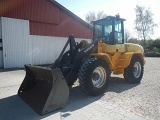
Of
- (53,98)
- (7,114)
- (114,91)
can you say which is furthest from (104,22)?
(7,114)

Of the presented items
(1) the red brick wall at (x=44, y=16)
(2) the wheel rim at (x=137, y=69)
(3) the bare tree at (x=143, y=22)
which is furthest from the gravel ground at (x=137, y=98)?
(3) the bare tree at (x=143, y=22)

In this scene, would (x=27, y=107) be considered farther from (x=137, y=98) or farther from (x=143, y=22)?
(x=143, y=22)

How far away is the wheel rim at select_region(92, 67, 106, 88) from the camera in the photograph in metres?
6.73

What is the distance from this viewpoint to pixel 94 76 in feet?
22.2

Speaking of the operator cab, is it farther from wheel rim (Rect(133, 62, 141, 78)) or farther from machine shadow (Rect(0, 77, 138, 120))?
machine shadow (Rect(0, 77, 138, 120))

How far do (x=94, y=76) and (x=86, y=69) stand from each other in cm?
72

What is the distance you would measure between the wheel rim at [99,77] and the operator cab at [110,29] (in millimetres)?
1691

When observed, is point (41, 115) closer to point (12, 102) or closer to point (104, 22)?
point (12, 102)

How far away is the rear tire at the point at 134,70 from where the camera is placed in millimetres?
8430

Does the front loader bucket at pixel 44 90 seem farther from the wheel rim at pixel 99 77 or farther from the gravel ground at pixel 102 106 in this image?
the wheel rim at pixel 99 77

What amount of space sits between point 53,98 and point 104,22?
184 inches

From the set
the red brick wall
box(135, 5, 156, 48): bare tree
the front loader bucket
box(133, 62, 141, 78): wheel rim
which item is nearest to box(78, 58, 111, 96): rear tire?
the front loader bucket

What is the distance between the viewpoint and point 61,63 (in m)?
7.41

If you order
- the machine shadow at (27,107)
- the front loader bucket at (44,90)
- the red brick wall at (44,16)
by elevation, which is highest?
the red brick wall at (44,16)
